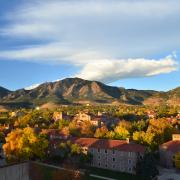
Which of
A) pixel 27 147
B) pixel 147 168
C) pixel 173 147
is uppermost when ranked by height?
pixel 27 147

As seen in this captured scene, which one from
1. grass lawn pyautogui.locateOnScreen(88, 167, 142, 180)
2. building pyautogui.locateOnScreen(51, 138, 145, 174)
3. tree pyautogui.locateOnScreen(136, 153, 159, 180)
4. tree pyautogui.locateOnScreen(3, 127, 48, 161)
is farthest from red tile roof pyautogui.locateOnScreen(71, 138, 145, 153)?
tree pyautogui.locateOnScreen(3, 127, 48, 161)

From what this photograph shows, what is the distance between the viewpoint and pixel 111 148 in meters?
68.9

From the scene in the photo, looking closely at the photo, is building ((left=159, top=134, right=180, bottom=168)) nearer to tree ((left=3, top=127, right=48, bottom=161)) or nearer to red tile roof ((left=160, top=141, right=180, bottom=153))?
red tile roof ((left=160, top=141, right=180, bottom=153))

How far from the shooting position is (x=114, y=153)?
68375 mm

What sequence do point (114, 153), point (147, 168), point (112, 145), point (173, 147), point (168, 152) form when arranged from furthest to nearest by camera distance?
point (112, 145) → point (173, 147) → point (168, 152) → point (114, 153) → point (147, 168)

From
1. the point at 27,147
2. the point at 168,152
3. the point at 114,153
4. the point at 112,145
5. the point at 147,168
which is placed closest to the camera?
the point at 147,168

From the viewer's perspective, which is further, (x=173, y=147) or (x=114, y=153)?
(x=173, y=147)

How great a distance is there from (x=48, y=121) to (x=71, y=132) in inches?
1622

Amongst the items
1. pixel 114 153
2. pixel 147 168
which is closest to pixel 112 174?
pixel 114 153

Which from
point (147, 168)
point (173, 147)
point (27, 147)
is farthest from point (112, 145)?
point (27, 147)

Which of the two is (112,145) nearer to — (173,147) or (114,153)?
(114,153)

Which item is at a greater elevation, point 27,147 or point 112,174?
point 27,147

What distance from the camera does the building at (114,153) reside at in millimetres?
65438

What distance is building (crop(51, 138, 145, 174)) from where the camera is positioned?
6544 cm
